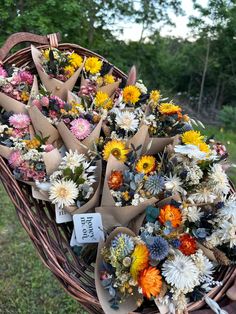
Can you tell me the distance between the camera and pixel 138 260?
3.65 feet

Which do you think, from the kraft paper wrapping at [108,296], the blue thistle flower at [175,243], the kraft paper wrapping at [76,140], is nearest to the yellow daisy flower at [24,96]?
the kraft paper wrapping at [76,140]

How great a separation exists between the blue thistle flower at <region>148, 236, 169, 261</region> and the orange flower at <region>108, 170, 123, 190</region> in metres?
0.22

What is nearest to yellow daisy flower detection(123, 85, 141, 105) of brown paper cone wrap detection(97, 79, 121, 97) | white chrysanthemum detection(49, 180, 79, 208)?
brown paper cone wrap detection(97, 79, 121, 97)

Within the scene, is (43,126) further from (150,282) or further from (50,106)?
(150,282)

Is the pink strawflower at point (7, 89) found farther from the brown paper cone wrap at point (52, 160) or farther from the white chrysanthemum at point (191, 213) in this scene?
the white chrysanthemum at point (191, 213)

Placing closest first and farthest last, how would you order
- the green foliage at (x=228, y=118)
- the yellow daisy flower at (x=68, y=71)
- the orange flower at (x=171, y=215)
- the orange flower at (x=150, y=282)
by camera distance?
1. the orange flower at (x=150, y=282)
2. the orange flower at (x=171, y=215)
3. the yellow daisy flower at (x=68, y=71)
4. the green foliage at (x=228, y=118)

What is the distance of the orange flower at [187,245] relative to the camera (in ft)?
3.85

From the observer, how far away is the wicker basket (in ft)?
3.80

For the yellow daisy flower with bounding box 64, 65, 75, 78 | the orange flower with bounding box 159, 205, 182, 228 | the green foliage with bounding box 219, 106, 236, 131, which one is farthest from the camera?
the green foliage with bounding box 219, 106, 236, 131

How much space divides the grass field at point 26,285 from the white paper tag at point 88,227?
56.6 inches

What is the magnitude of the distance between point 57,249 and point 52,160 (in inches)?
11.0

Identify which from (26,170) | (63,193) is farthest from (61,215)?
(26,170)

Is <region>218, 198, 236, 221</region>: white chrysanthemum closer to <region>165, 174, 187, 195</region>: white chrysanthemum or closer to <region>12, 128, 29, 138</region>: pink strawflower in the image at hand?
<region>165, 174, 187, 195</region>: white chrysanthemum

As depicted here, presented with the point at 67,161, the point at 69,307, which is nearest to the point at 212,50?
the point at 69,307
